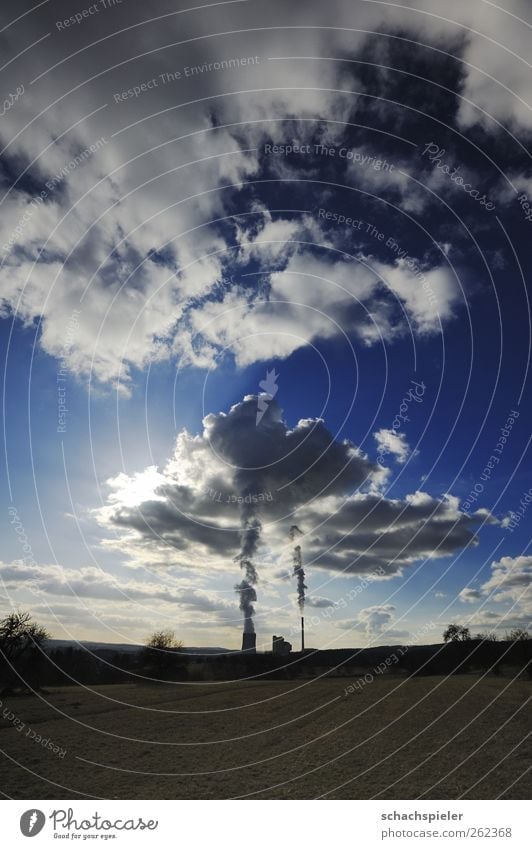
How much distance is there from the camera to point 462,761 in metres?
24.1

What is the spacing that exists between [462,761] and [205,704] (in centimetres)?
2701

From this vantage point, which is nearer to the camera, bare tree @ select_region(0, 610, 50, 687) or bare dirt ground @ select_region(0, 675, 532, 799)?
bare dirt ground @ select_region(0, 675, 532, 799)
